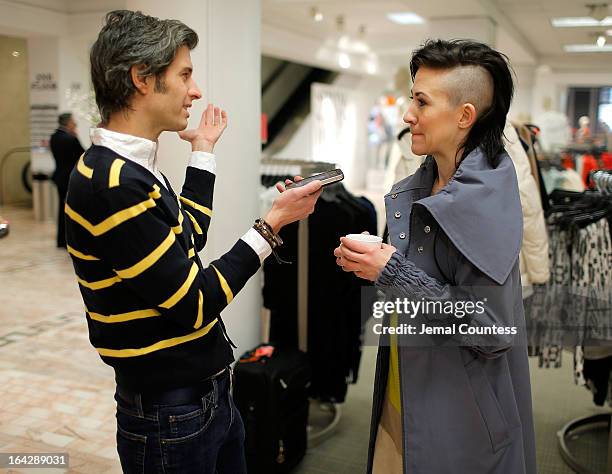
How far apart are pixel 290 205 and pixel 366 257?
25 centimetres

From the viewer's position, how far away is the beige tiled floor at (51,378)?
314 cm

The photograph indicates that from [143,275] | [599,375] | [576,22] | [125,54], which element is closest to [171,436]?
[143,275]

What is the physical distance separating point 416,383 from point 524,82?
15639mm

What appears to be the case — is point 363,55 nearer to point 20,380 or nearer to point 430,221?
point 20,380

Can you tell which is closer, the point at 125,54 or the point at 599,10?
the point at 125,54

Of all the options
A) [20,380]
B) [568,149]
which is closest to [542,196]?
[20,380]

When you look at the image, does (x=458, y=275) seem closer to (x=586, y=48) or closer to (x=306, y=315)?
(x=306, y=315)

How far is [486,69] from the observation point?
147cm

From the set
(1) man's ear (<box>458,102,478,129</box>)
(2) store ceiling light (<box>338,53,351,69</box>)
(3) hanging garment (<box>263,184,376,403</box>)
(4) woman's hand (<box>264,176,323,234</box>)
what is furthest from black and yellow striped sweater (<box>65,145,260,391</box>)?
(2) store ceiling light (<box>338,53,351,69</box>)

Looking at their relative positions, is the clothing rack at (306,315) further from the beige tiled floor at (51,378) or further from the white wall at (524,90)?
the white wall at (524,90)

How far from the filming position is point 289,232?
3.32m

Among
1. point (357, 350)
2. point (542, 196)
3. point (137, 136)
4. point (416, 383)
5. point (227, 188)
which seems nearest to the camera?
point (137, 136)

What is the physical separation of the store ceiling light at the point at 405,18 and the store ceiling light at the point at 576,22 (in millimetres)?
2215

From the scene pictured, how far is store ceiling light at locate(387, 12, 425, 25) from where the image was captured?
10.6 meters
